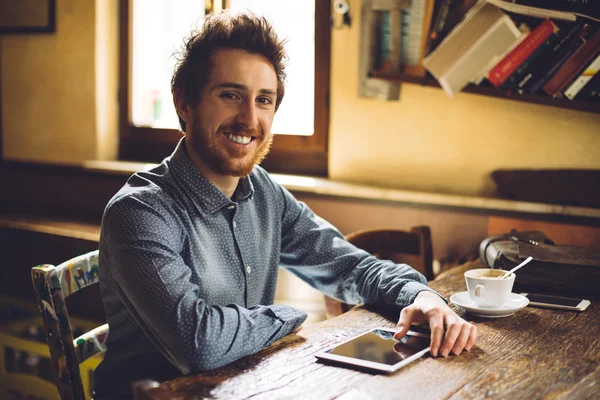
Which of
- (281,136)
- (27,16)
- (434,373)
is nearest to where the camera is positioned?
(434,373)

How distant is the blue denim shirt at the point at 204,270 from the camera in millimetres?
1244

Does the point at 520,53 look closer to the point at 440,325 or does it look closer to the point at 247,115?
the point at 247,115

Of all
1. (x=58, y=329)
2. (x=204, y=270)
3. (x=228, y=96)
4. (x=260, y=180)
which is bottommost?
(x=58, y=329)

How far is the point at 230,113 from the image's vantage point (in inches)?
63.3

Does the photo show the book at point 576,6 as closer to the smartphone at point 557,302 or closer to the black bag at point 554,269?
the black bag at point 554,269

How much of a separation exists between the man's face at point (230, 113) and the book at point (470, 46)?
2.89 feet

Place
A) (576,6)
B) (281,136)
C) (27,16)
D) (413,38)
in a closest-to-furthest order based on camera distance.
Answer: (576,6)
(413,38)
(281,136)
(27,16)

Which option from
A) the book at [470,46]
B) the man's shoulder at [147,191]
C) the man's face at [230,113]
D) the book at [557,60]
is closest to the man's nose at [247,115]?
the man's face at [230,113]

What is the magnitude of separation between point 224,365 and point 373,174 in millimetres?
1616

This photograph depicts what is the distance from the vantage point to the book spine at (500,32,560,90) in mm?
2137

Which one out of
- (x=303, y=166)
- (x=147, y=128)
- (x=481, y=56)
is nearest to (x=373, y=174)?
(x=303, y=166)

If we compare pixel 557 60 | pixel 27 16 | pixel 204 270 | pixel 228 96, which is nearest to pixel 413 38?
pixel 557 60

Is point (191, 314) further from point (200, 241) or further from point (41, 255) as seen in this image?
point (41, 255)

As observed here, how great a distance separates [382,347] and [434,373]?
14 cm
